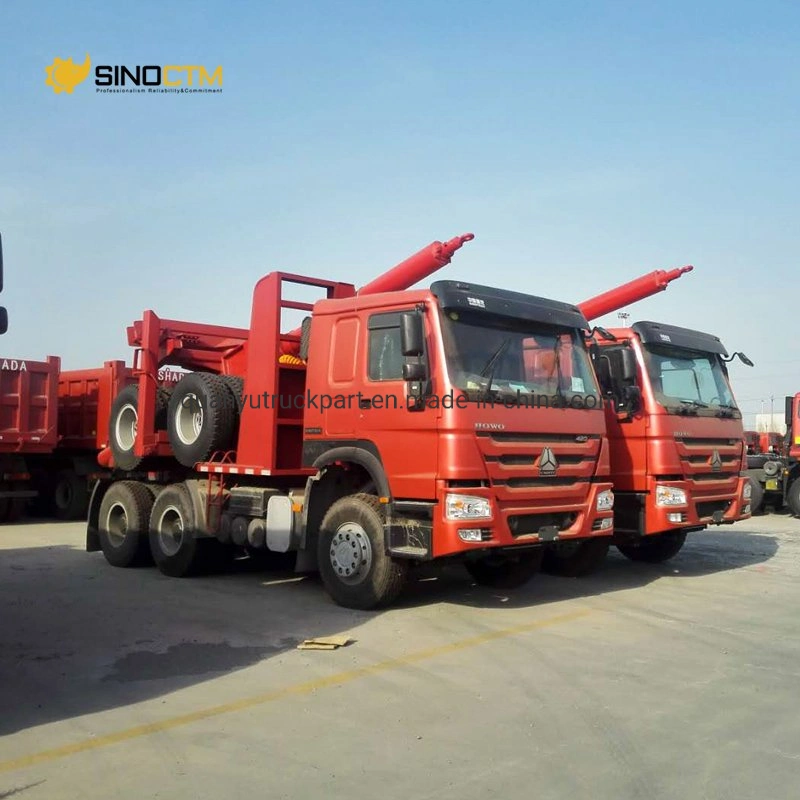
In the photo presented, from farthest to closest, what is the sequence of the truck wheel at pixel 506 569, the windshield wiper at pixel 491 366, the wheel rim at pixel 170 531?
the wheel rim at pixel 170 531 < the truck wheel at pixel 506 569 < the windshield wiper at pixel 491 366

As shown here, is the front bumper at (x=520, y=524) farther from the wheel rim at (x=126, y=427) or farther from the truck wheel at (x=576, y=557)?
the wheel rim at (x=126, y=427)

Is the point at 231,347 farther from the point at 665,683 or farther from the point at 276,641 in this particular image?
the point at 665,683

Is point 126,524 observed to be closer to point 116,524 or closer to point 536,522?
point 116,524

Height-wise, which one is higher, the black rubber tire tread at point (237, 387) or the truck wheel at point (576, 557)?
the black rubber tire tread at point (237, 387)

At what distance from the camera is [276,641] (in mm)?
6812

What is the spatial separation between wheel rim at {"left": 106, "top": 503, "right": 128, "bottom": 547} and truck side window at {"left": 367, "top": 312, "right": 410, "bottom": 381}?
4544 millimetres

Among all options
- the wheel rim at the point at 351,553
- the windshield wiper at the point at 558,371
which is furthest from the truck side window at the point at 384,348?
the windshield wiper at the point at 558,371

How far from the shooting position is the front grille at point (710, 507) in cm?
953

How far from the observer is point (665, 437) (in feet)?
30.1

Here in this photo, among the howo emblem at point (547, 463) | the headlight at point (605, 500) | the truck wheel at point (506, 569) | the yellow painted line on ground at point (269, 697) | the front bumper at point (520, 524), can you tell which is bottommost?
the yellow painted line on ground at point (269, 697)

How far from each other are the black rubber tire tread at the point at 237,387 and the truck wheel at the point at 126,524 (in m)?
2.07

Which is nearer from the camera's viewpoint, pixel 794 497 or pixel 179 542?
pixel 179 542

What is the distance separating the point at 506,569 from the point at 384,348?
2.81 m

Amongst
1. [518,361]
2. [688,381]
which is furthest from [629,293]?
[518,361]
